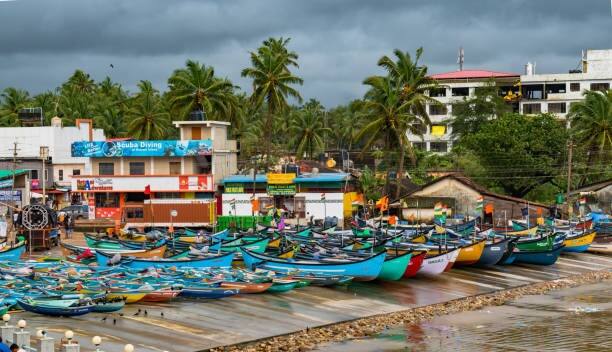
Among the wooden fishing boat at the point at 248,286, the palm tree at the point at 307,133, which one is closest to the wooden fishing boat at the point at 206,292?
the wooden fishing boat at the point at 248,286

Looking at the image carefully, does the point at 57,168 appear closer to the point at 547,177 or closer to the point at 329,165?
the point at 329,165

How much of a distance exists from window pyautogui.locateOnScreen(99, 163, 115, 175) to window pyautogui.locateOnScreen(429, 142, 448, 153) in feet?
176

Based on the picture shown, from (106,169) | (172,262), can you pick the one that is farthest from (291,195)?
(172,262)

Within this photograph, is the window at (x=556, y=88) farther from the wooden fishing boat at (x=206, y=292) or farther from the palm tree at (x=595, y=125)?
the wooden fishing boat at (x=206, y=292)

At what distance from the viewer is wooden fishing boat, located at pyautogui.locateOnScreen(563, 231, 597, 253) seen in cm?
5972

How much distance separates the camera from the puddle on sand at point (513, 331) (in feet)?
103

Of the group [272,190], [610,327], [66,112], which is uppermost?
[66,112]

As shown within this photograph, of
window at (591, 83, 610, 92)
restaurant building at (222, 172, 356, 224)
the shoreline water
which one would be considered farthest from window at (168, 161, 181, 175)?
window at (591, 83, 610, 92)

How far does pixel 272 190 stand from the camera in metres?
70.4

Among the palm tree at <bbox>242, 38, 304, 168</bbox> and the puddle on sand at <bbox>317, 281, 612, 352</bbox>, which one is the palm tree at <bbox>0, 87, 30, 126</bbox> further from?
the puddle on sand at <bbox>317, 281, 612, 352</bbox>

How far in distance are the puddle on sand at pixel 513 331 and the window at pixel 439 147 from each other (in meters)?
74.9

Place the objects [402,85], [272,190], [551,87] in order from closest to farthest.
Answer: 1. [272,190]
2. [402,85]
3. [551,87]

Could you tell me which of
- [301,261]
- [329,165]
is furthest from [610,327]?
[329,165]

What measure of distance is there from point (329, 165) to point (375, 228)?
21022 mm
